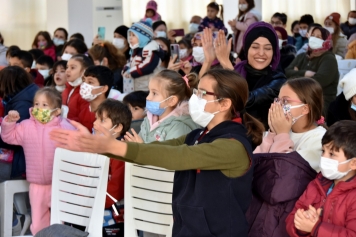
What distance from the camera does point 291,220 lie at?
2.96 metres

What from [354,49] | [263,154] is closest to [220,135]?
[263,154]

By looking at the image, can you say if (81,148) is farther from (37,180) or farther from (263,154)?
(37,180)

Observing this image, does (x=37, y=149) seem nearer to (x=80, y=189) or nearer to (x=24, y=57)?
(x=80, y=189)

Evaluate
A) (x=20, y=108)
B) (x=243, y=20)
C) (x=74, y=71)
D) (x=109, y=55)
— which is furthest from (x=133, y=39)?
(x=20, y=108)

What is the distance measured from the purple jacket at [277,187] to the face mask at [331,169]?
0.74 ft

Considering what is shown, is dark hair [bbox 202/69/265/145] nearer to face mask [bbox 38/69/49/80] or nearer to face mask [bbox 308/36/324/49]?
face mask [bbox 308/36/324/49]

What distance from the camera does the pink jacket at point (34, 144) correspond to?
4746 mm

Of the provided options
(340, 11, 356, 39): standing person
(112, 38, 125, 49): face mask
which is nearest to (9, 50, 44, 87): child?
(112, 38, 125, 49): face mask

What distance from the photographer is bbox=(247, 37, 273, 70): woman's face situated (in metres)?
4.20

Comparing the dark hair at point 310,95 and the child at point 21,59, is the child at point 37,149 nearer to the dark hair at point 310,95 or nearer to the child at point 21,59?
the dark hair at point 310,95

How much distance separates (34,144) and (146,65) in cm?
241

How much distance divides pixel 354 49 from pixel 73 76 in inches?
126

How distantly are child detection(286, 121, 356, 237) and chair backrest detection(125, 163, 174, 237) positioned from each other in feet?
2.95

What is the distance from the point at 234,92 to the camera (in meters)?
3.08
